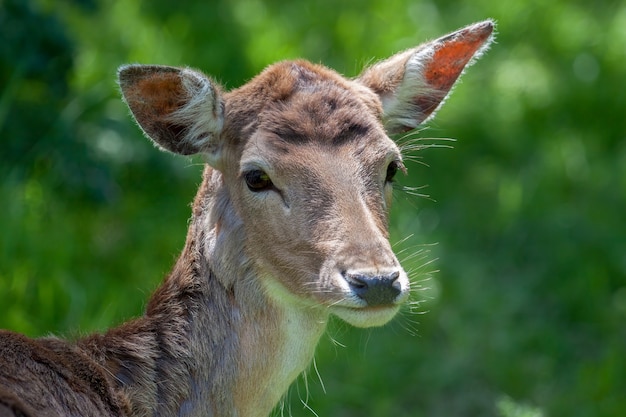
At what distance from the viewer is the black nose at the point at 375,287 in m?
4.56

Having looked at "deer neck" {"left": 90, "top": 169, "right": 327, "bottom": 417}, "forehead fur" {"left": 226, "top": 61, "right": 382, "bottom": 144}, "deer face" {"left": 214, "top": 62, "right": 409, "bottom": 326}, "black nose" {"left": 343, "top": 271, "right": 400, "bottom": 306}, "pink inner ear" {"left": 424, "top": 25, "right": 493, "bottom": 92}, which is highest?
"pink inner ear" {"left": 424, "top": 25, "right": 493, "bottom": 92}

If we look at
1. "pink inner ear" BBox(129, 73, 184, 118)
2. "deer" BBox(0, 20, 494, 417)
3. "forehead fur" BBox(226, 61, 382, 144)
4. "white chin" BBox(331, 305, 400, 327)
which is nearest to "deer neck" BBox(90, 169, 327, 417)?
"deer" BBox(0, 20, 494, 417)

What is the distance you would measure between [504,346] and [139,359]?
3210mm

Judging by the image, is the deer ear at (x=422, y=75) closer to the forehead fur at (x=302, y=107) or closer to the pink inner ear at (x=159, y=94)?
the forehead fur at (x=302, y=107)

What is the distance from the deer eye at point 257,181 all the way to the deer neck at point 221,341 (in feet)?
0.57

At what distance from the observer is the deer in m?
4.70

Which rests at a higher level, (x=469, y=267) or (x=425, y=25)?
(x=425, y=25)

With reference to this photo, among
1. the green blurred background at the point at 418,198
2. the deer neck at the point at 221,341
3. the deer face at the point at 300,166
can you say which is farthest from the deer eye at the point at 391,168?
the green blurred background at the point at 418,198

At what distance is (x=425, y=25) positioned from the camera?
32.7 feet

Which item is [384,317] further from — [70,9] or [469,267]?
[70,9]

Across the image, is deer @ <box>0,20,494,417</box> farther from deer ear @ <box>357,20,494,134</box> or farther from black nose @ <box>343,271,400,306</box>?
deer ear @ <box>357,20,494,134</box>

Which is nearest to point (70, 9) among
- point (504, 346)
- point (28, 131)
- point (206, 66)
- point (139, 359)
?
point (206, 66)

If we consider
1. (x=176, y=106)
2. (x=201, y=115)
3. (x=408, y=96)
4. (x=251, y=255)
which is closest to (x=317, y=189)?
(x=251, y=255)

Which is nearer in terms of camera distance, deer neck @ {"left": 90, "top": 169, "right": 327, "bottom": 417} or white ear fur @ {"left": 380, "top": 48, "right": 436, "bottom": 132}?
deer neck @ {"left": 90, "top": 169, "right": 327, "bottom": 417}
